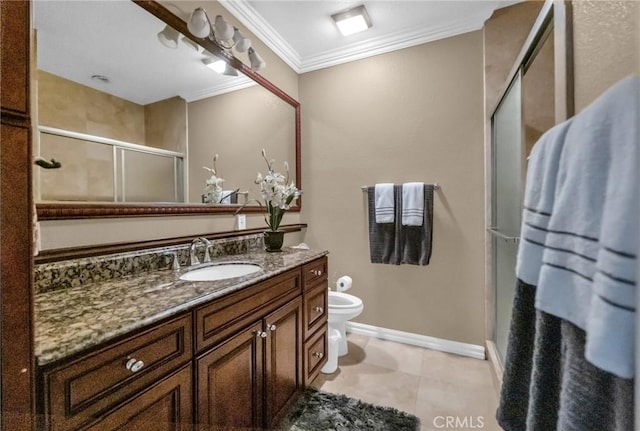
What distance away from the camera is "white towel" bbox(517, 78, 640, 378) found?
1.23 feet

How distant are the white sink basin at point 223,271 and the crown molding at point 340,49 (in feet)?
5.47

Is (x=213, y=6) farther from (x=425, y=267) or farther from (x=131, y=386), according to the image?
(x=425, y=267)

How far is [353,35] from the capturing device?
81.2 inches

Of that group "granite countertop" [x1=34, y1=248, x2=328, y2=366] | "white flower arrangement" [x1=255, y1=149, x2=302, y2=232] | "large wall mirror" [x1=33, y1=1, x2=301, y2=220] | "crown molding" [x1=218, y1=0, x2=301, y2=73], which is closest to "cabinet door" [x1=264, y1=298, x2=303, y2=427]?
"granite countertop" [x1=34, y1=248, x2=328, y2=366]

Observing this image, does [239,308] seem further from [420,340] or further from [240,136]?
[420,340]

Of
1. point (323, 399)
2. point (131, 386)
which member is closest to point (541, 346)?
point (131, 386)

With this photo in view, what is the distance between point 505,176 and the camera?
5.35ft

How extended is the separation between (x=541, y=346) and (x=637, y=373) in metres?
0.19

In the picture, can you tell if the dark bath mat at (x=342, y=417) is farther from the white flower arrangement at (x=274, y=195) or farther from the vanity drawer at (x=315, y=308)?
the white flower arrangement at (x=274, y=195)

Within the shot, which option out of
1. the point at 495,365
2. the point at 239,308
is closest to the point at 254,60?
the point at 239,308

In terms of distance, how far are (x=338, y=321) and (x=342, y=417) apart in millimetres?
588

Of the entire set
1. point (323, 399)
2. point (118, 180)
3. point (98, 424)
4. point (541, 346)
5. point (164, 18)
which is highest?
point (164, 18)

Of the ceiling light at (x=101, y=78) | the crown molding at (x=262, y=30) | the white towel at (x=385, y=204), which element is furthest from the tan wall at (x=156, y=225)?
the white towel at (x=385, y=204)

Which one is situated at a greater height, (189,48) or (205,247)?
(189,48)
